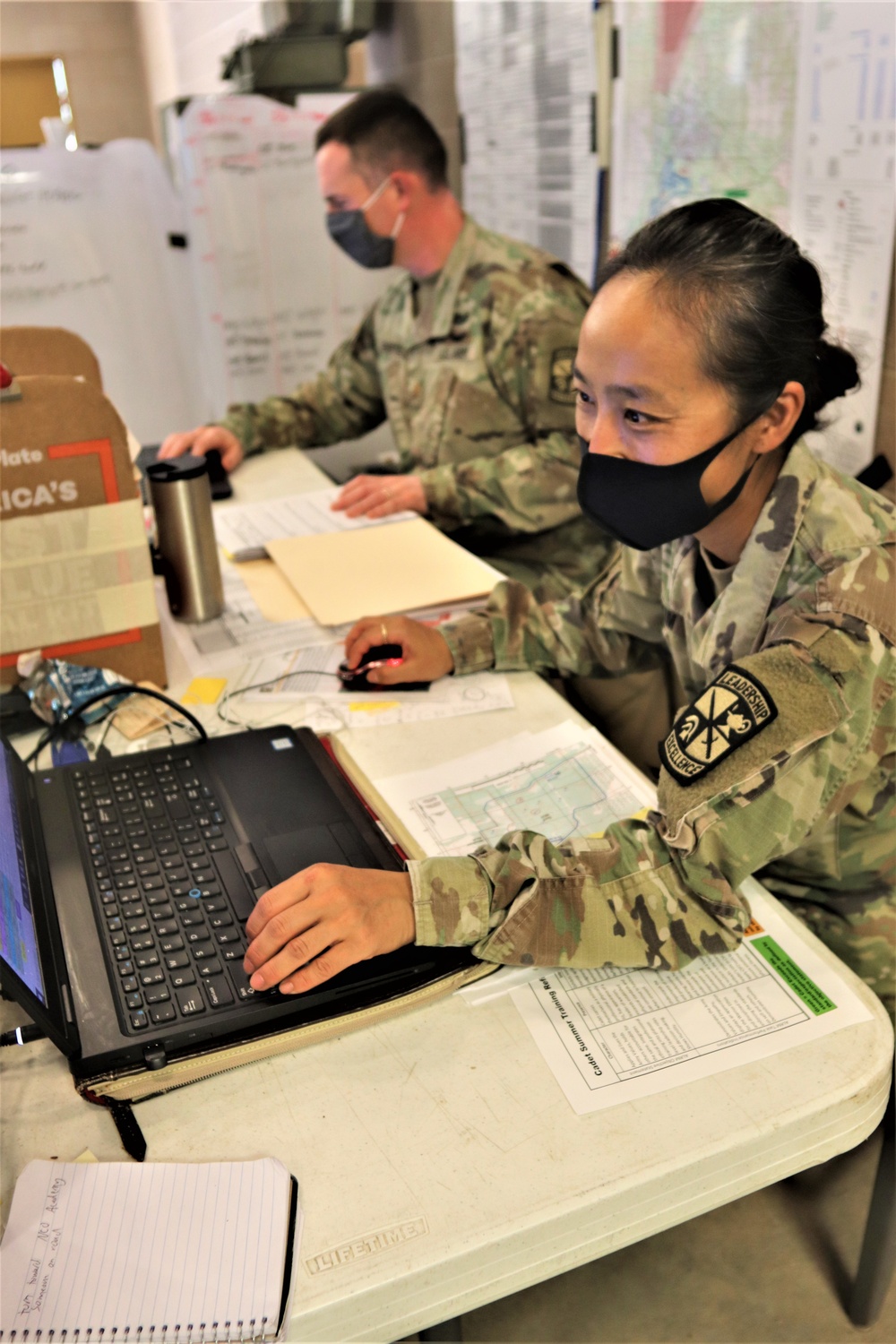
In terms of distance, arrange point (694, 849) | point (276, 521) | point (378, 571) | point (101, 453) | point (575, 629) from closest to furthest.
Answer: point (694, 849), point (101, 453), point (575, 629), point (378, 571), point (276, 521)

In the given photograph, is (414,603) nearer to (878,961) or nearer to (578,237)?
(878,961)

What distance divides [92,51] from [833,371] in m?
5.64

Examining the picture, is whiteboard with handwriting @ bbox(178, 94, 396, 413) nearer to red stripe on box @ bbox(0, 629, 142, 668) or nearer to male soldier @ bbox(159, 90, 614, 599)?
male soldier @ bbox(159, 90, 614, 599)

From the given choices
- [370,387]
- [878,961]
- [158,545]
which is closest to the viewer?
[878,961]

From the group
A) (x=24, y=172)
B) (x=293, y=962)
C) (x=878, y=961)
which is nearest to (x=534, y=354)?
(x=878, y=961)

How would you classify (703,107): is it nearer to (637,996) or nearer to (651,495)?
(651,495)

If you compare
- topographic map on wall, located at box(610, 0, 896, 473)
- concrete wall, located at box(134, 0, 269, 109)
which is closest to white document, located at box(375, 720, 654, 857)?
topographic map on wall, located at box(610, 0, 896, 473)

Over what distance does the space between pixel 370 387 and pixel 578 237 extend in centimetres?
63

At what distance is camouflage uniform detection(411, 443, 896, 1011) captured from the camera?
0.78m

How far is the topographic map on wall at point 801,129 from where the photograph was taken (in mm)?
1461

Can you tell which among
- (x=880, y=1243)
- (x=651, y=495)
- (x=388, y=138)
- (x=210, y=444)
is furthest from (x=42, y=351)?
(x=880, y=1243)

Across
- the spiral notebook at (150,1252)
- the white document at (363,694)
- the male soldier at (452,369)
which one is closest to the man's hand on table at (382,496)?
the male soldier at (452,369)

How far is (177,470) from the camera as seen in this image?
131cm

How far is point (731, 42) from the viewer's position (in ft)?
5.68
